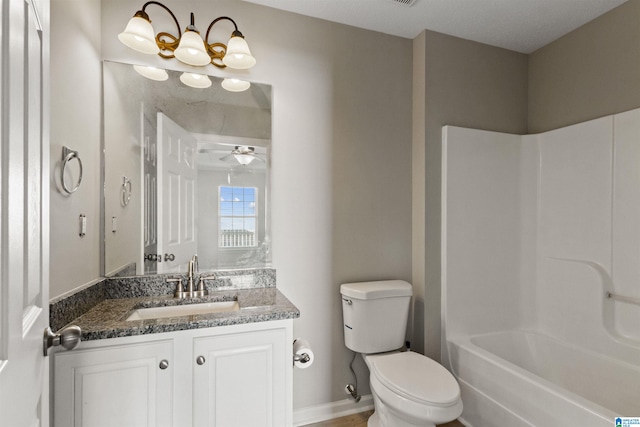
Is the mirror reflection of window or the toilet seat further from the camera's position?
the mirror reflection of window

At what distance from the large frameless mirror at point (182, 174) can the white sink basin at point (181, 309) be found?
0.23 meters

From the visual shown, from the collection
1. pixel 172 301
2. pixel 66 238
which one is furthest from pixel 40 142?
pixel 172 301

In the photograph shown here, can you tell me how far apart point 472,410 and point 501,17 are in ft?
7.85

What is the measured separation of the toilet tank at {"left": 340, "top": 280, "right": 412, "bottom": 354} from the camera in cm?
198

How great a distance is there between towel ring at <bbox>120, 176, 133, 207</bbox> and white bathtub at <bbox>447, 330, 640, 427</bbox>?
210cm

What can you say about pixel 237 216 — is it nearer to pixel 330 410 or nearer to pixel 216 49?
pixel 216 49

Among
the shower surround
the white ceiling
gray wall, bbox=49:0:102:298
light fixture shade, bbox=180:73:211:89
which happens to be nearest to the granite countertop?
gray wall, bbox=49:0:102:298

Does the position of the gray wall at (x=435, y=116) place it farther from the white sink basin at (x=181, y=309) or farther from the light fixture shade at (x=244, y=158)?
the white sink basin at (x=181, y=309)

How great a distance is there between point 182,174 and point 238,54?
2.33 ft

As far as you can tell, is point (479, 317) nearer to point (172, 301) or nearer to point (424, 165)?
point (424, 165)

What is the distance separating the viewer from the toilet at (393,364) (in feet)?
4.98

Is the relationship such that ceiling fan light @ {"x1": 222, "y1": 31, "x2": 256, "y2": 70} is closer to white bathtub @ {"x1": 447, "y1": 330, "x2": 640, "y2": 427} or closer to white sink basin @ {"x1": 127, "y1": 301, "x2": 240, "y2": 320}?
white sink basin @ {"x1": 127, "y1": 301, "x2": 240, "y2": 320}

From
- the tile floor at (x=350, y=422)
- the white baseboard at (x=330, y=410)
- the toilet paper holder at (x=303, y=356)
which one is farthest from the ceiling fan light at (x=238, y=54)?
the tile floor at (x=350, y=422)

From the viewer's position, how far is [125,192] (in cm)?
172
